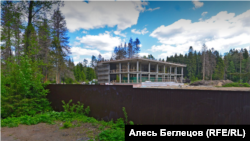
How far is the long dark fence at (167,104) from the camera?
144 inches

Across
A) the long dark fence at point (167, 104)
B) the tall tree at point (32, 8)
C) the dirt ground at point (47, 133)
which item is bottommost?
the dirt ground at point (47, 133)

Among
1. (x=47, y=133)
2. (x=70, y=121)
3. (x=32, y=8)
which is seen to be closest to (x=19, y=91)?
(x=70, y=121)

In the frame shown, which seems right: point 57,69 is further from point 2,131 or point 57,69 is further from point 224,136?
point 224,136

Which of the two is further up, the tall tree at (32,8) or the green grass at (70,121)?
the tall tree at (32,8)

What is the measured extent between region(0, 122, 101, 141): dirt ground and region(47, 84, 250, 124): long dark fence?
50.4 inches

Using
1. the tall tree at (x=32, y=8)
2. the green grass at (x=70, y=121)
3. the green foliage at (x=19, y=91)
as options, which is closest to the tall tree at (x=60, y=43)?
the tall tree at (x=32, y=8)

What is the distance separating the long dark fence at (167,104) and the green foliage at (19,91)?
2752mm

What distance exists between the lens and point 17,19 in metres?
10.2

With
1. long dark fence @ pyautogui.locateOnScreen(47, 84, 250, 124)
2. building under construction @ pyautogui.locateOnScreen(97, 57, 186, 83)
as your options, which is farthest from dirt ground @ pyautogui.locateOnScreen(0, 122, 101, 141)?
building under construction @ pyautogui.locateOnScreen(97, 57, 186, 83)

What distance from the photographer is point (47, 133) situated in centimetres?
465

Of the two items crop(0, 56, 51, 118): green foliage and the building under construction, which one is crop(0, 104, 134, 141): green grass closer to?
crop(0, 56, 51, 118): green foliage

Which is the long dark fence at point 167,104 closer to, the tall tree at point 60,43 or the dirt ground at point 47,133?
the dirt ground at point 47,133

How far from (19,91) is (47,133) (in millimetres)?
3903

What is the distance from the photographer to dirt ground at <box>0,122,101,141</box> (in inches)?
165
